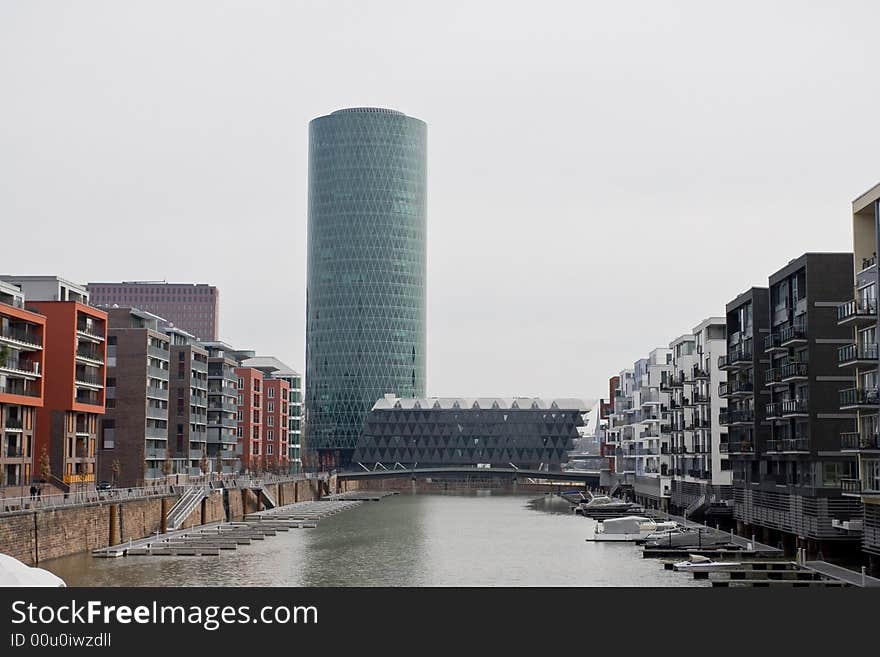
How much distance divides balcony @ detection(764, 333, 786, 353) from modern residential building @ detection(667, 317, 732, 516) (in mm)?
13771

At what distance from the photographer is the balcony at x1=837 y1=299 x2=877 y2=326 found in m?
73.9

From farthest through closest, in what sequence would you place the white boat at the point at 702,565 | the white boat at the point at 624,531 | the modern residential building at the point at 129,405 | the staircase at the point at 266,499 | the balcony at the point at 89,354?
1. the staircase at the point at 266,499
2. the modern residential building at the point at 129,405
3. the balcony at the point at 89,354
4. the white boat at the point at 624,531
5. the white boat at the point at 702,565

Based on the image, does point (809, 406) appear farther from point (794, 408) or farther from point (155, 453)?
point (155, 453)

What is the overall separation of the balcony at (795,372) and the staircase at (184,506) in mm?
62870

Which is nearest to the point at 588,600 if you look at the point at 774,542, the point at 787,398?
the point at 787,398

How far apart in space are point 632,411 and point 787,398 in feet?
Answer: 329

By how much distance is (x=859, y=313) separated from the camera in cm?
7475

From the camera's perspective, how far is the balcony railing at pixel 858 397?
244 ft

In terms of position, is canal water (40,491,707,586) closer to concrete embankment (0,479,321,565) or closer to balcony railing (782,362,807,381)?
concrete embankment (0,479,321,565)

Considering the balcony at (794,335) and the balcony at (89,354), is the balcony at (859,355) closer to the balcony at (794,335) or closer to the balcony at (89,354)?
the balcony at (794,335)

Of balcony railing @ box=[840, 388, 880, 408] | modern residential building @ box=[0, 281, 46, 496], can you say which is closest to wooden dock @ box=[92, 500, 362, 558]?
modern residential building @ box=[0, 281, 46, 496]

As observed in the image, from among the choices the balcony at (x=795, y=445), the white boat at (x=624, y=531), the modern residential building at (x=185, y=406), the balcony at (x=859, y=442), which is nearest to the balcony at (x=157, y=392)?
the modern residential building at (x=185, y=406)

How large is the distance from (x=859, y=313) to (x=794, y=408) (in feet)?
59.2

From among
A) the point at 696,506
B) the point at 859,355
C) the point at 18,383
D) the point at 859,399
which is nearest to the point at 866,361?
the point at 859,355
